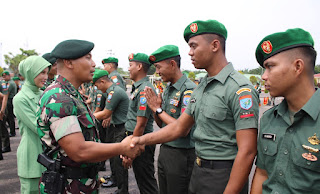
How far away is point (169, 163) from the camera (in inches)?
112

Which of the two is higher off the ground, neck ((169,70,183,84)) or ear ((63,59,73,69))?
ear ((63,59,73,69))

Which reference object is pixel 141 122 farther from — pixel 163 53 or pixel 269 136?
pixel 269 136

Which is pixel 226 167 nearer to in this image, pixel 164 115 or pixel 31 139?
pixel 164 115

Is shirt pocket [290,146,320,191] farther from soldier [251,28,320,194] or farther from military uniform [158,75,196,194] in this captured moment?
military uniform [158,75,196,194]

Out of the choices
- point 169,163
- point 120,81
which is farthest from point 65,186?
point 120,81

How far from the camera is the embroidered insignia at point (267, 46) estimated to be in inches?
60.4

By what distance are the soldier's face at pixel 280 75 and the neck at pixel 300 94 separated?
3 centimetres

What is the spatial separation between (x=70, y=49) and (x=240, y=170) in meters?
1.70

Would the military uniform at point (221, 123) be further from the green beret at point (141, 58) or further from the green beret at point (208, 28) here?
the green beret at point (141, 58)

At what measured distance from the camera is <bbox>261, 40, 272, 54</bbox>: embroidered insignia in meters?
1.53

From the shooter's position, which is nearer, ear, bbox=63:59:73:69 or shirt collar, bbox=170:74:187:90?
ear, bbox=63:59:73:69

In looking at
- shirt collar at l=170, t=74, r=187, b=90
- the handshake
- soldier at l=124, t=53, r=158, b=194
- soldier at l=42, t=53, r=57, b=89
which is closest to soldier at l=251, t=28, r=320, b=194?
the handshake

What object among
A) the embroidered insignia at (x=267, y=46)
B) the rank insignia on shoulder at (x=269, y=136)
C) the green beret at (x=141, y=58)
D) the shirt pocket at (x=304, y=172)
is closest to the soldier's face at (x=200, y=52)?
the embroidered insignia at (x=267, y=46)

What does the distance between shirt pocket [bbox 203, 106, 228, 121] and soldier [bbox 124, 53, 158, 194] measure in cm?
143
